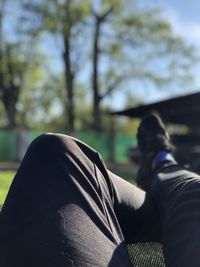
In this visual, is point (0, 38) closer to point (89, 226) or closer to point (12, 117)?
point (12, 117)

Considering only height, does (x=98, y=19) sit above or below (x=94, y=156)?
above

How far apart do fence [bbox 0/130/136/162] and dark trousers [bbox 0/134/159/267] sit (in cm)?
1668

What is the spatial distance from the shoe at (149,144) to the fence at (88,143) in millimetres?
15006

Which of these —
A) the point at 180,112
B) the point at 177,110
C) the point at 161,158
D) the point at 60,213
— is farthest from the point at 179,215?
the point at 180,112

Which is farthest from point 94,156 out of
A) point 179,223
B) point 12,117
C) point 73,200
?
point 12,117

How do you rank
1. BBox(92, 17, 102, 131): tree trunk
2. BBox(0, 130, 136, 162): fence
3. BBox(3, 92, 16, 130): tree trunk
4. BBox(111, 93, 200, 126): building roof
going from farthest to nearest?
BBox(3, 92, 16, 130): tree trunk
BBox(92, 17, 102, 131): tree trunk
BBox(0, 130, 136, 162): fence
BBox(111, 93, 200, 126): building roof

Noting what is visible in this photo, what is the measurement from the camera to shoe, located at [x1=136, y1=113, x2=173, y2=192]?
268 centimetres

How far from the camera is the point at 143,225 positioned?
1647 millimetres

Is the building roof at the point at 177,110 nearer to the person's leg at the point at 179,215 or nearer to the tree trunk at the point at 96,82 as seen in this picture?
the tree trunk at the point at 96,82

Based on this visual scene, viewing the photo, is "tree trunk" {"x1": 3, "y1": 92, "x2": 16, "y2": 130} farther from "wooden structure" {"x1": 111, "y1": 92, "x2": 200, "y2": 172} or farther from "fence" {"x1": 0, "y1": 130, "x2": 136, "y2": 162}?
"wooden structure" {"x1": 111, "y1": 92, "x2": 200, "y2": 172}

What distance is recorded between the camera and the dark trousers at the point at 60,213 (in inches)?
48.0

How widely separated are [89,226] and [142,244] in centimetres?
45

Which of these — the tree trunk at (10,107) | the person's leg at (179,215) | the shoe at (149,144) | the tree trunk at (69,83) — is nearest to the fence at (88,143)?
the tree trunk at (69,83)

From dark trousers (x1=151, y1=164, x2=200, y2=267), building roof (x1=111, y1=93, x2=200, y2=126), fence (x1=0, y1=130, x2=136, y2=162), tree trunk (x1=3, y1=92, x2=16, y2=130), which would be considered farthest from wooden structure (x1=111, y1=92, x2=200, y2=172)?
dark trousers (x1=151, y1=164, x2=200, y2=267)
